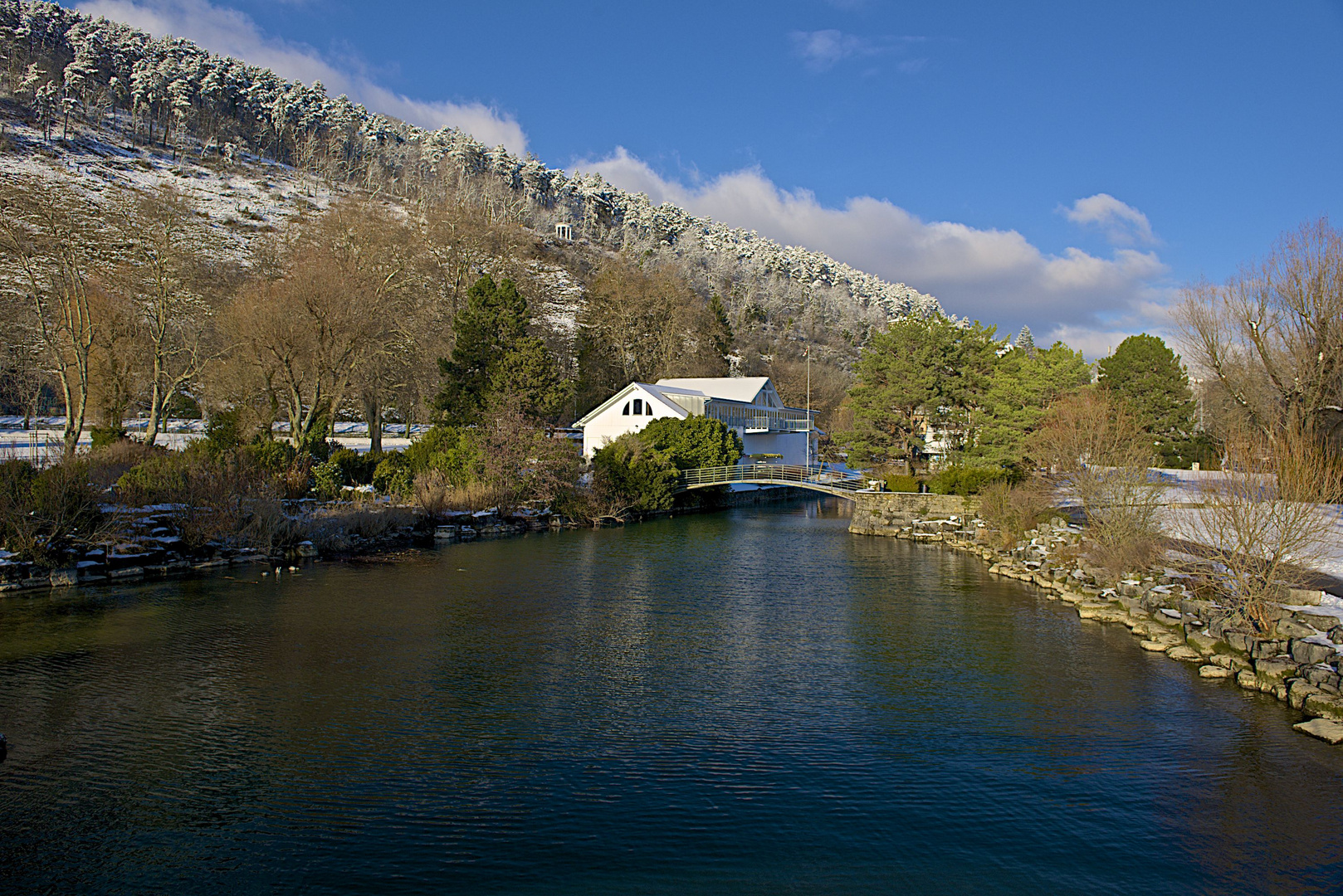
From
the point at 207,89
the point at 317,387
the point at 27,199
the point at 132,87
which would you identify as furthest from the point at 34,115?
the point at 317,387

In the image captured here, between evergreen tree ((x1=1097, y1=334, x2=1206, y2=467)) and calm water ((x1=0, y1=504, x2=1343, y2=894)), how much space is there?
30649mm

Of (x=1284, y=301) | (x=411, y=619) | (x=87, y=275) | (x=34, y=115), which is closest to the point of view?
(x=411, y=619)

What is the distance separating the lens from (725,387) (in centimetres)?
5712

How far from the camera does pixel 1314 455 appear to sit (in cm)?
1641

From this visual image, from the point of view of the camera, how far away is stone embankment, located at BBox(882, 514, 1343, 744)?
44.5 ft

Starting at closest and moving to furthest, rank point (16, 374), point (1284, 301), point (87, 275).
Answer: point (1284, 301) < point (87, 275) < point (16, 374)

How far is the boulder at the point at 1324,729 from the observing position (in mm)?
12086

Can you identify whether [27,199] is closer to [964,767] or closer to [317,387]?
[317,387]

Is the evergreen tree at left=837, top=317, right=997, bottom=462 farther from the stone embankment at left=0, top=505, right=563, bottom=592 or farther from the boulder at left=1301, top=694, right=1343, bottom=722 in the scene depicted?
the boulder at left=1301, top=694, right=1343, bottom=722

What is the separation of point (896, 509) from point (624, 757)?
2942 cm

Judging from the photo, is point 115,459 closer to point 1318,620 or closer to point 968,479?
point 968,479

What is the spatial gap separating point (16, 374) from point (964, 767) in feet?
176

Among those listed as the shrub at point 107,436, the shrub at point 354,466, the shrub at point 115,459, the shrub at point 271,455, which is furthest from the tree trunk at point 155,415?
the shrub at point 354,466

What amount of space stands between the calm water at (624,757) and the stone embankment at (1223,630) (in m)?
0.57
